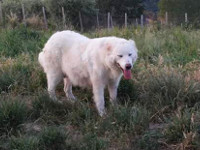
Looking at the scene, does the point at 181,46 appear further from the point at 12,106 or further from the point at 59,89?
the point at 12,106

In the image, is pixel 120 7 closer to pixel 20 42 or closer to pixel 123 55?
pixel 20 42

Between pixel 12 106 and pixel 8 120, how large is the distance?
0.69 feet

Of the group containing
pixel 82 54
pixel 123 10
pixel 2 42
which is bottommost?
pixel 123 10

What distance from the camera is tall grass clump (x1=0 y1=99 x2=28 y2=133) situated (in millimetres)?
5184

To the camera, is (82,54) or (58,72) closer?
(82,54)

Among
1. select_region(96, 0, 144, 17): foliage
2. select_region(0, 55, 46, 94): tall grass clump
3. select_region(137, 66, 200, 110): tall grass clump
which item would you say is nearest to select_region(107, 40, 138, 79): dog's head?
select_region(137, 66, 200, 110): tall grass clump

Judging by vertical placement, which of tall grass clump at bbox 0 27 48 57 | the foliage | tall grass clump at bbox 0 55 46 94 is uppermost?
tall grass clump at bbox 0 55 46 94

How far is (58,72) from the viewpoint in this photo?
22.5 feet

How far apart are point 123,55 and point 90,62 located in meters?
0.69

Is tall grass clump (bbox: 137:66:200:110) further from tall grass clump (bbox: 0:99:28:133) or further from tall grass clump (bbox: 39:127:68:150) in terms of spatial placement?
tall grass clump (bbox: 0:99:28:133)

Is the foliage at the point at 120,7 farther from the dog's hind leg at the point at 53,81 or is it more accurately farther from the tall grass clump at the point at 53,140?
the tall grass clump at the point at 53,140

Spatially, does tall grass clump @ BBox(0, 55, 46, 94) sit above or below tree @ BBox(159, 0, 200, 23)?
above

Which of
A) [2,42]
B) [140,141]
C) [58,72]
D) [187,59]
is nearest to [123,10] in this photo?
[2,42]

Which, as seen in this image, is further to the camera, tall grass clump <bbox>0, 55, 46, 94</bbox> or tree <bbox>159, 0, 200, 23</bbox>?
tree <bbox>159, 0, 200, 23</bbox>
